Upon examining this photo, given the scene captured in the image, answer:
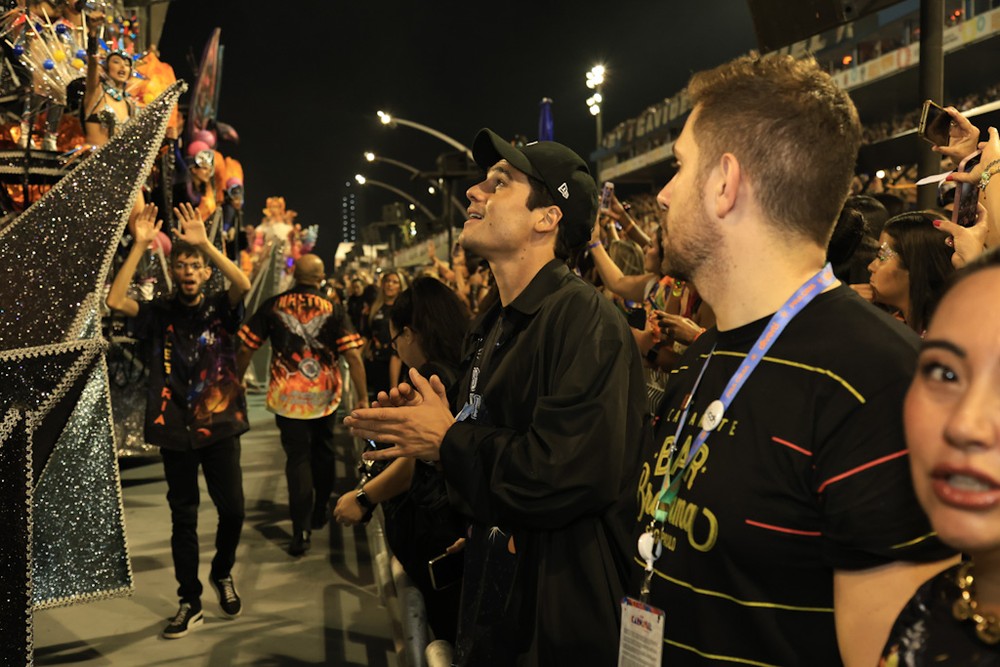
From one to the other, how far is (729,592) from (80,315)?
2455 mm

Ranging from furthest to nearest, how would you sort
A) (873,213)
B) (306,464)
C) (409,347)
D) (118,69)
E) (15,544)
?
(118,69), (306,464), (409,347), (873,213), (15,544)

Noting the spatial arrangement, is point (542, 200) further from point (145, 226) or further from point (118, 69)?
point (118, 69)

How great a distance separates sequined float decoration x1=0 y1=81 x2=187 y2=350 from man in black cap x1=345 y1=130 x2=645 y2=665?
1.27m

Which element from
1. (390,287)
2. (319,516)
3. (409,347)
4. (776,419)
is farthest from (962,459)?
(390,287)

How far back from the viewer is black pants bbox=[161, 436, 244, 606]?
5.20 meters

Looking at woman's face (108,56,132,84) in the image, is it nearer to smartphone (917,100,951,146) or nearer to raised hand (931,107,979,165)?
smartphone (917,100,951,146)

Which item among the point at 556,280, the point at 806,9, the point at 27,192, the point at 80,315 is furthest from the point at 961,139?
the point at 27,192

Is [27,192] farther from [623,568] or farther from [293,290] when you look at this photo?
[623,568]

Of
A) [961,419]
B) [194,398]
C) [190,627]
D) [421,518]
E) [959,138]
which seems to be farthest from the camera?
[194,398]

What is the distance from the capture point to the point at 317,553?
6.78 meters

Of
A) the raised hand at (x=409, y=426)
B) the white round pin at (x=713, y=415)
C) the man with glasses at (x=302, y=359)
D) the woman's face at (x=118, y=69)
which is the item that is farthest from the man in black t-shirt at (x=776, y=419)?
the woman's face at (x=118, y=69)

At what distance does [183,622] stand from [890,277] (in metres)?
4.08

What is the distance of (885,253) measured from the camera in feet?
11.8

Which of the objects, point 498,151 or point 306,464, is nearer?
point 498,151
